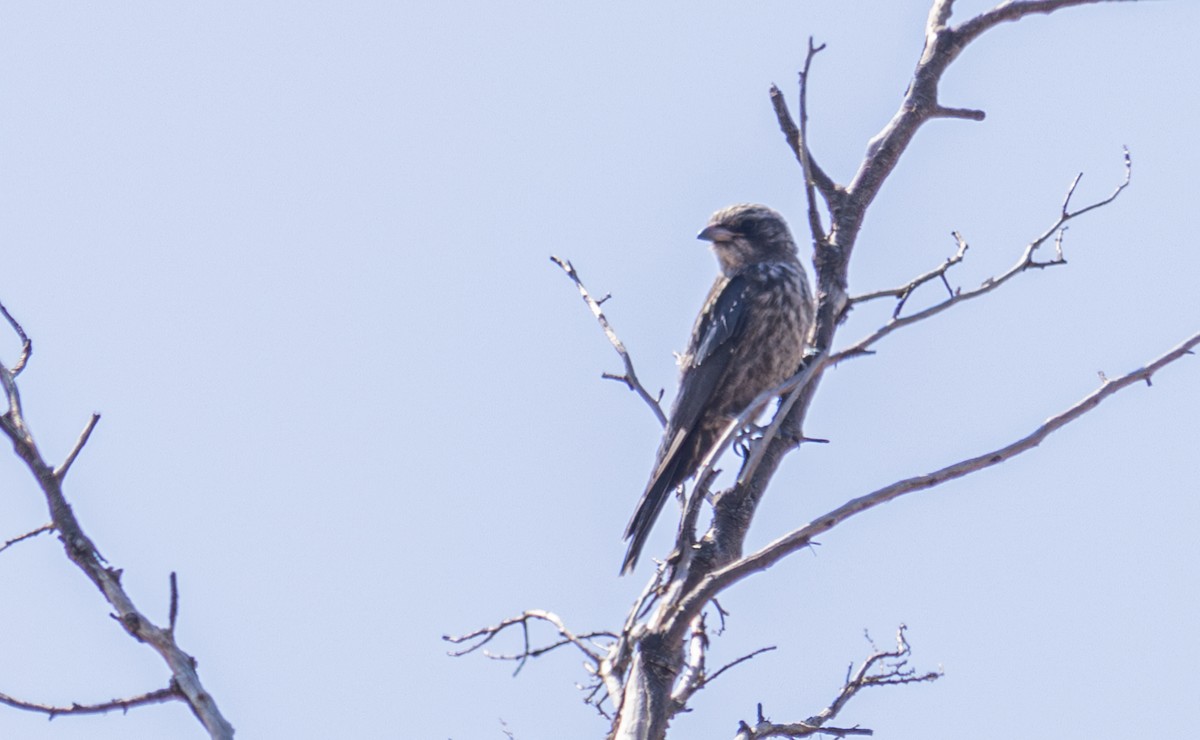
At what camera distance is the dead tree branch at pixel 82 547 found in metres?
3.54

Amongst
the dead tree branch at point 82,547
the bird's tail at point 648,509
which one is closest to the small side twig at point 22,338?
the dead tree branch at point 82,547

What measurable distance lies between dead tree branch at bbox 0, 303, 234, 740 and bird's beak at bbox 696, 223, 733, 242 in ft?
15.5

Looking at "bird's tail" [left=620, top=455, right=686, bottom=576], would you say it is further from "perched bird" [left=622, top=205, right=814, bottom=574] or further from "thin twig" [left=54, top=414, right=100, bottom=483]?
"thin twig" [left=54, top=414, right=100, bottom=483]

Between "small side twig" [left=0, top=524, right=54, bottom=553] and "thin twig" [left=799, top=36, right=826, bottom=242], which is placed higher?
"thin twig" [left=799, top=36, right=826, bottom=242]

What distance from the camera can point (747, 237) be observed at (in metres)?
7.90

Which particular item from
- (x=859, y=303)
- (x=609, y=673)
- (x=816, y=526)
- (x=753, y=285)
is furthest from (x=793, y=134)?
(x=753, y=285)

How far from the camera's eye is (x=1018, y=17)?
555cm

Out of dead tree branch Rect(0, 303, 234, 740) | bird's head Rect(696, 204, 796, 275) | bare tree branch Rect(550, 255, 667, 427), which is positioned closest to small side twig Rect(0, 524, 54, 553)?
dead tree branch Rect(0, 303, 234, 740)

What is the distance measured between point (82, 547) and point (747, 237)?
15.9 feet

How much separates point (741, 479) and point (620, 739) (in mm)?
956

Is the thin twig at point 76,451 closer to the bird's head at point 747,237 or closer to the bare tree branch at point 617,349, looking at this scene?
the bare tree branch at point 617,349

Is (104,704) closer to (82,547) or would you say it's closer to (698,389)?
(82,547)

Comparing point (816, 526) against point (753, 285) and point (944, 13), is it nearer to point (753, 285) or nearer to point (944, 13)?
point (944, 13)

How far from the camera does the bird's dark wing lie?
670 cm
